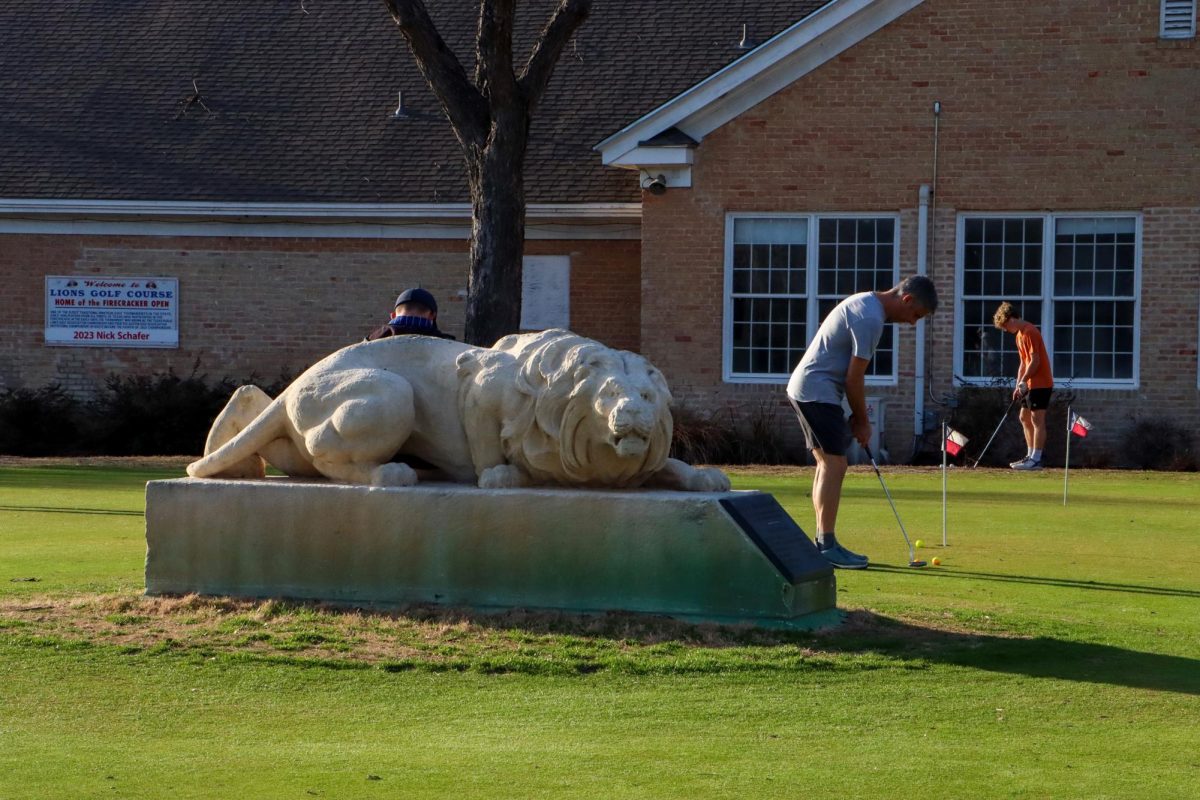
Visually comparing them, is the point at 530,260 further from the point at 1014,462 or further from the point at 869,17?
the point at 1014,462

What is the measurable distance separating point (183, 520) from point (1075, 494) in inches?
385

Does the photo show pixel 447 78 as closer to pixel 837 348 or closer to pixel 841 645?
pixel 837 348

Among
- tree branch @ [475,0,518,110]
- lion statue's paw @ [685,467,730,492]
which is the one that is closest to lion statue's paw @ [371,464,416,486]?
lion statue's paw @ [685,467,730,492]

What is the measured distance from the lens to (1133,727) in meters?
6.44

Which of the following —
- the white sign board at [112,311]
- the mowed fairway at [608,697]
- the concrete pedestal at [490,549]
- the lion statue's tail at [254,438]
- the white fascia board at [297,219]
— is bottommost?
the mowed fairway at [608,697]

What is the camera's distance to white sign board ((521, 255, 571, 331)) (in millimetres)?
24016

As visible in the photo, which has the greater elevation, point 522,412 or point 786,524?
point 522,412

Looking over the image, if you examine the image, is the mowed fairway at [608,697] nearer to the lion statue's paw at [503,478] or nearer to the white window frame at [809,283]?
the lion statue's paw at [503,478]

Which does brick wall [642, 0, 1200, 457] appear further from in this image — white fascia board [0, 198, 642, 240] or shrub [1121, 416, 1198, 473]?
white fascia board [0, 198, 642, 240]

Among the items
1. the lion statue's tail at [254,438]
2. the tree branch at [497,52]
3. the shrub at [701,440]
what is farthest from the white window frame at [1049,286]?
the lion statue's tail at [254,438]

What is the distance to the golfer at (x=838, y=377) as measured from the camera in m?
9.92

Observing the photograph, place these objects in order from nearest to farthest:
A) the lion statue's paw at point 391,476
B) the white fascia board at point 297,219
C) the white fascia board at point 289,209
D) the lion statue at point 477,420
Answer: the lion statue at point 477,420 → the lion statue's paw at point 391,476 → the white fascia board at point 289,209 → the white fascia board at point 297,219

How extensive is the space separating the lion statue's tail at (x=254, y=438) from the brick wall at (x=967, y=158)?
1398cm

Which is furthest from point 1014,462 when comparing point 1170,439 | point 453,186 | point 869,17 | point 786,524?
point 786,524
